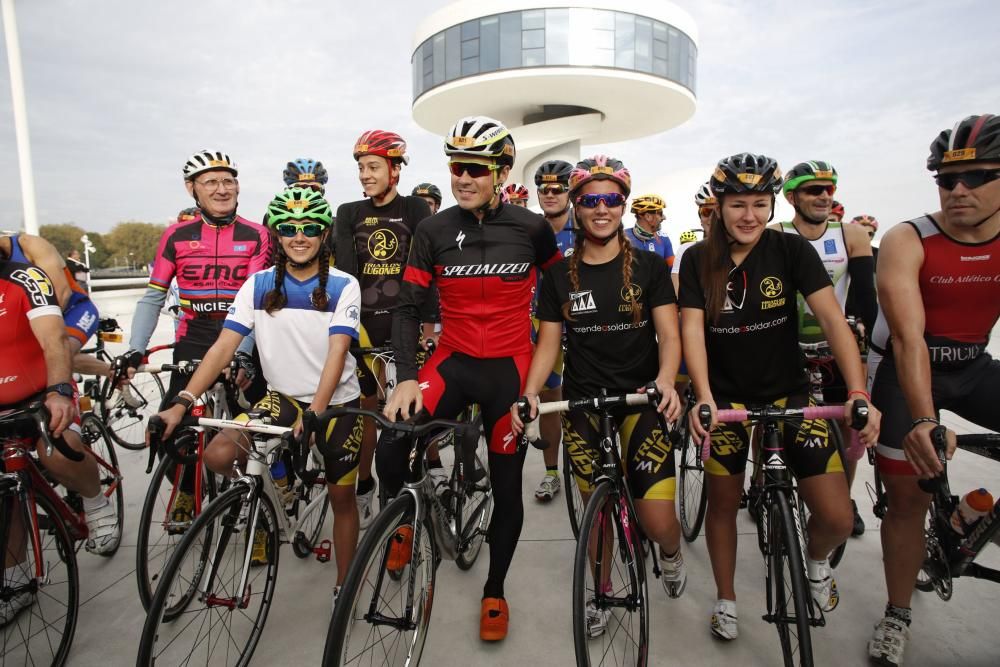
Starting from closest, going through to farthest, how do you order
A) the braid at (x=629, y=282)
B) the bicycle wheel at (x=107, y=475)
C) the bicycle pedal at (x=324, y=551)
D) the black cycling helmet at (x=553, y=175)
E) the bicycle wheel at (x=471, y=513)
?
1. the braid at (x=629, y=282)
2. the bicycle wheel at (x=471, y=513)
3. the bicycle pedal at (x=324, y=551)
4. the bicycle wheel at (x=107, y=475)
5. the black cycling helmet at (x=553, y=175)

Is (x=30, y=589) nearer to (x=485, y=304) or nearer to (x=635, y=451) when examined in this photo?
(x=485, y=304)

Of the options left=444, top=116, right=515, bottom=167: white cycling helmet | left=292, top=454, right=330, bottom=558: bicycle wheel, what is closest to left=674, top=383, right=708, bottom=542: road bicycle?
left=444, top=116, right=515, bottom=167: white cycling helmet

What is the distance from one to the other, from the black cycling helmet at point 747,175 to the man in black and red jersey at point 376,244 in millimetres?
2306

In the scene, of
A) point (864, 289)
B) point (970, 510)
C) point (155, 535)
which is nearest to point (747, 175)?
point (864, 289)

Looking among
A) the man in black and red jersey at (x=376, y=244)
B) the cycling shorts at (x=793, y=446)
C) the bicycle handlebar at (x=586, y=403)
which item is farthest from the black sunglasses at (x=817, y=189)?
the man in black and red jersey at (x=376, y=244)

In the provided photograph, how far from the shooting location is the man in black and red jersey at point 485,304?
302 cm

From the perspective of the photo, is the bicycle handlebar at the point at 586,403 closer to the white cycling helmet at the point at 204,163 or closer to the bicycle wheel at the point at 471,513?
the bicycle wheel at the point at 471,513

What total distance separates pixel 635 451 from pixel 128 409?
585cm

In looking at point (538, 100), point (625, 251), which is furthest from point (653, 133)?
point (625, 251)

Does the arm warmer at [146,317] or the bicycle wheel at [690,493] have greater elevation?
the arm warmer at [146,317]

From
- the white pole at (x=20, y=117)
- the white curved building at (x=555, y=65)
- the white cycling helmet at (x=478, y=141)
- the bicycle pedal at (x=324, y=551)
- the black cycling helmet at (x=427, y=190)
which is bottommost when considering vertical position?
the bicycle pedal at (x=324, y=551)

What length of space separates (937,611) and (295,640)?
3624 millimetres

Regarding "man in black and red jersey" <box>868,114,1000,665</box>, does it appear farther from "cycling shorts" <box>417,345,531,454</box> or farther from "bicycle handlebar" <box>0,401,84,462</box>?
"bicycle handlebar" <box>0,401,84,462</box>

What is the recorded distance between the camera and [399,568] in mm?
2428
